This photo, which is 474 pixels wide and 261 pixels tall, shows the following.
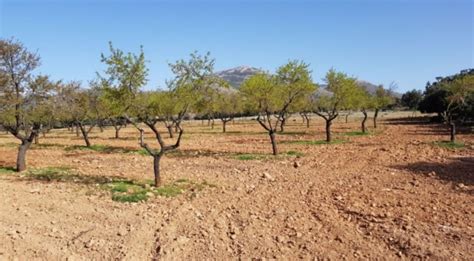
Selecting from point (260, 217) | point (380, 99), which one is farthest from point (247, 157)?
point (380, 99)

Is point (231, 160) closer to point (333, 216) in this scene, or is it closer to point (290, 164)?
point (290, 164)

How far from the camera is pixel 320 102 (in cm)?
4122

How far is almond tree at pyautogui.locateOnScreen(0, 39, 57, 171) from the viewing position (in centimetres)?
1816

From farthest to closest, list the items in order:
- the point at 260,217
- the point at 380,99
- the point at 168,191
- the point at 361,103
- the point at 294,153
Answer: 1. the point at 380,99
2. the point at 361,103
3. the point at 294,153
4. the point at 168,191
5. the point at 260,217

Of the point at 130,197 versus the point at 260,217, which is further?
the point at 130,197

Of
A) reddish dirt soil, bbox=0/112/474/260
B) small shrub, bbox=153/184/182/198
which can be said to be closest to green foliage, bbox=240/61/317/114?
reddish dirt soil, bbox=0/112/474/260

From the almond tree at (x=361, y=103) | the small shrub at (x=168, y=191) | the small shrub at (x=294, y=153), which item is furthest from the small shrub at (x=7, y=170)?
the almond tree at (x=361, y=103)

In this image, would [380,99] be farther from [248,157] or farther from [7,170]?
[7,170]

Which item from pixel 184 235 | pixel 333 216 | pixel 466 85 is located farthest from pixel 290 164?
pixel 466 85

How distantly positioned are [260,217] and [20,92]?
1373 centimetres

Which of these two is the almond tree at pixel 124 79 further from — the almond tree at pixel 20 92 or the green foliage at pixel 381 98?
the green foliage at pixel 381 98

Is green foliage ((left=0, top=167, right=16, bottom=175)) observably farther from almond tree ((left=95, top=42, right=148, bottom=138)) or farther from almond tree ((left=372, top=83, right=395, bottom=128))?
almond tree ((left=372, top=83, right=395, bottom=128))

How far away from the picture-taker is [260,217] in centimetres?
1079

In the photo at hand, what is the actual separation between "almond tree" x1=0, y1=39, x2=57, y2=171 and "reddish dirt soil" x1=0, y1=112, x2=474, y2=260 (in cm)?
314
